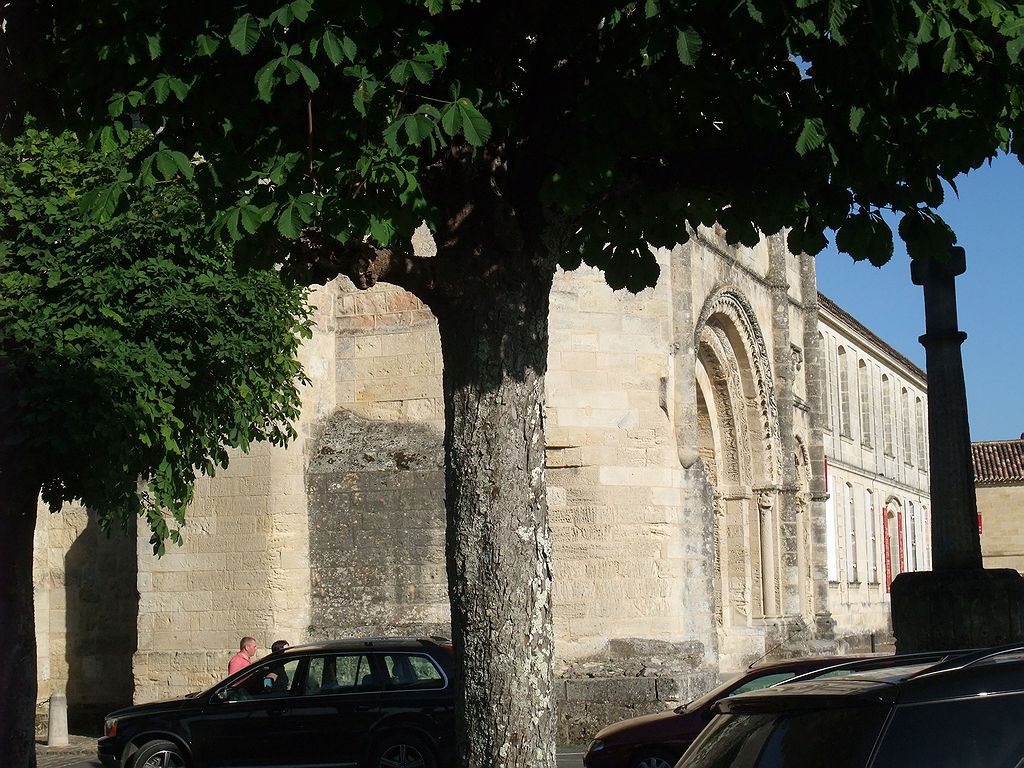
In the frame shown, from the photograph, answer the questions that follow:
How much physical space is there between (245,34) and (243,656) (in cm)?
996

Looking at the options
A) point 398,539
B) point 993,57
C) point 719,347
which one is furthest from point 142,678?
point 993,57

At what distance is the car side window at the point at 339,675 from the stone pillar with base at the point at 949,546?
526cm

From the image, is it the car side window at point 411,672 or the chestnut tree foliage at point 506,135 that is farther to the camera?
the car side window at point 411,672

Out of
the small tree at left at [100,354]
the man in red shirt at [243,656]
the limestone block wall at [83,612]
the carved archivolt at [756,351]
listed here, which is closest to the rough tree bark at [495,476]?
the small tree at left at [100,354]

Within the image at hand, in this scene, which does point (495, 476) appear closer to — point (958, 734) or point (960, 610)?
point (958, 734)

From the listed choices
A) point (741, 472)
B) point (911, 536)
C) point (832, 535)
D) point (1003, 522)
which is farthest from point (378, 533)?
point (1003, 522)

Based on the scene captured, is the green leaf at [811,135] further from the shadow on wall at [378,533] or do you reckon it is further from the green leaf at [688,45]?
the shadow on wall at [378,533]

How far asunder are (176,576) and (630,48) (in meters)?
11.6

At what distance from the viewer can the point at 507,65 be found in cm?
646

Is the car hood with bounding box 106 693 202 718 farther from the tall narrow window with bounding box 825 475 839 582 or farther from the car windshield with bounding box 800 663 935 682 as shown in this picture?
the tall narrow window with bounding box 825 475 839 582

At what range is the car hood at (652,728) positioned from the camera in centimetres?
1120

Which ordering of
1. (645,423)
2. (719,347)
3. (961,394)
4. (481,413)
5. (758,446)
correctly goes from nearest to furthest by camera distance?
(481,413) → (961,394) → (645,423) → (719,347) → (758,446)

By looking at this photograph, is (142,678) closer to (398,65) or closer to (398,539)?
(398,539)

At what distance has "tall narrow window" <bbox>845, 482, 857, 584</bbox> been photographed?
35719mm
